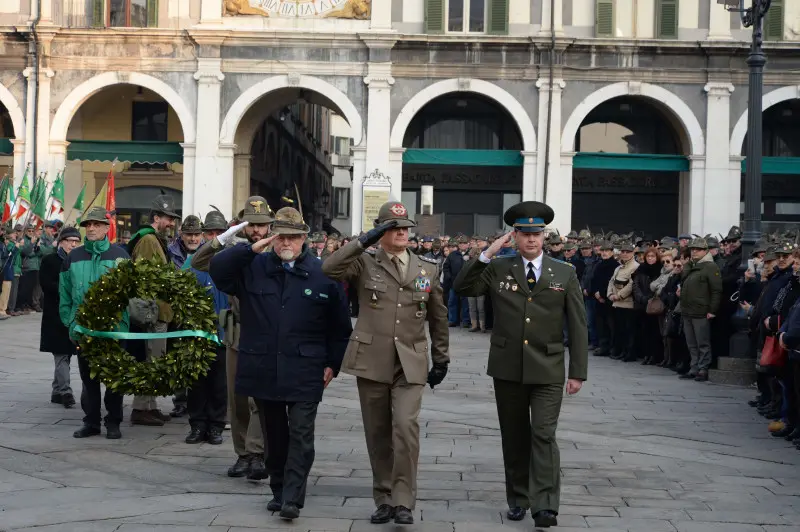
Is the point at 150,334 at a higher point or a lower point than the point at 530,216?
lower

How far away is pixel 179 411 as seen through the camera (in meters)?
11.8

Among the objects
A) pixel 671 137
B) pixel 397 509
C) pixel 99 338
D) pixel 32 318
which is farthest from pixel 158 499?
pixel 671 137

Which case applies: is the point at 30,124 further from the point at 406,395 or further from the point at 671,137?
the point at 406,395

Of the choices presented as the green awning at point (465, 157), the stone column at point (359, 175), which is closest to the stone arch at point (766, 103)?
the green awning at point (465, 157)

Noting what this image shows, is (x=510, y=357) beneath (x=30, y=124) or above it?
beneath

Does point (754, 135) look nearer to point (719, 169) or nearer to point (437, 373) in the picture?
point (437, 373)

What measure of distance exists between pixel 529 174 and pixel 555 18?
432cm

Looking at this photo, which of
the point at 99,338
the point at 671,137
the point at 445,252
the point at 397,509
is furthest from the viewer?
the point at 671,137

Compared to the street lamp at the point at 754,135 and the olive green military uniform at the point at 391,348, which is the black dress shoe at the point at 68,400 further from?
the street lamp at the point at 754,135

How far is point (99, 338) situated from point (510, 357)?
13.3ft

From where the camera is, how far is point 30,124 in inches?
1320

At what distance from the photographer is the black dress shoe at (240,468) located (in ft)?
28.7

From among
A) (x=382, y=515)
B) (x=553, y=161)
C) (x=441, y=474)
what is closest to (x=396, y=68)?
(x=553, y=161)

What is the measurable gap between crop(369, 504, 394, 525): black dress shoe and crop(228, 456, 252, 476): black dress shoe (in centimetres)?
160
